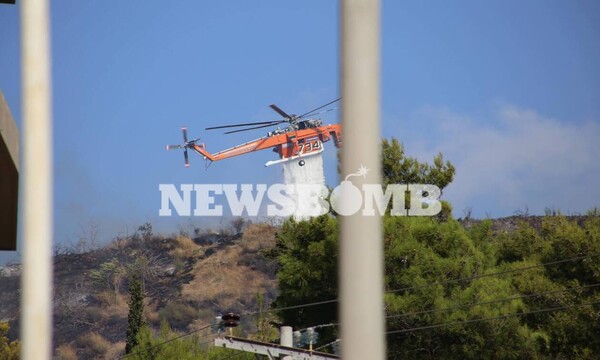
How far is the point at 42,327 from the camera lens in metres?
4.31

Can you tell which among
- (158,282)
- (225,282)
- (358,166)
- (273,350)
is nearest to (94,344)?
(158,282)

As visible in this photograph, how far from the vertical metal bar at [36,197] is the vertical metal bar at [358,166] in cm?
117

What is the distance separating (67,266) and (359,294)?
5635cm

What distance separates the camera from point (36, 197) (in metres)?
4.36

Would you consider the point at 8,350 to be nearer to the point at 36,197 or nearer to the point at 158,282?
the point at 158,282

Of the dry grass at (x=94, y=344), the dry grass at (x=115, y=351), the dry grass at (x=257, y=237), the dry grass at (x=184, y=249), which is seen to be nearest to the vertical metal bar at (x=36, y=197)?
the dry grass at (x=115, y=351)

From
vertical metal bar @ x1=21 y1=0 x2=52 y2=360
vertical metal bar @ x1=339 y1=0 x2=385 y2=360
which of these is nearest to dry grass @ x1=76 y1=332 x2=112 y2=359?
vertical metal bar @ x1=21 y1=0 x2=52 y2=360

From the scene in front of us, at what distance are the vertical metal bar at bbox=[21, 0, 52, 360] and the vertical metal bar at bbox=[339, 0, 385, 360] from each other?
3.85ft

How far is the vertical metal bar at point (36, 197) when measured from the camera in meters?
4.33

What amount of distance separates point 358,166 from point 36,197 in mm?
1274

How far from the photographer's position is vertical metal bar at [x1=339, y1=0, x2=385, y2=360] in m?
4.02

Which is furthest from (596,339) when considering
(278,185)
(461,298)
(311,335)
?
(278,185)

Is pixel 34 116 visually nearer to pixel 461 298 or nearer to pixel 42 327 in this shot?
pixel 42 327

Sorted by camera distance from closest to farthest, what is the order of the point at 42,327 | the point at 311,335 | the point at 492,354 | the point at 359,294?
the point at 359,294 → the point at 42,327 → the point at 311,335 → the point at 492,354
